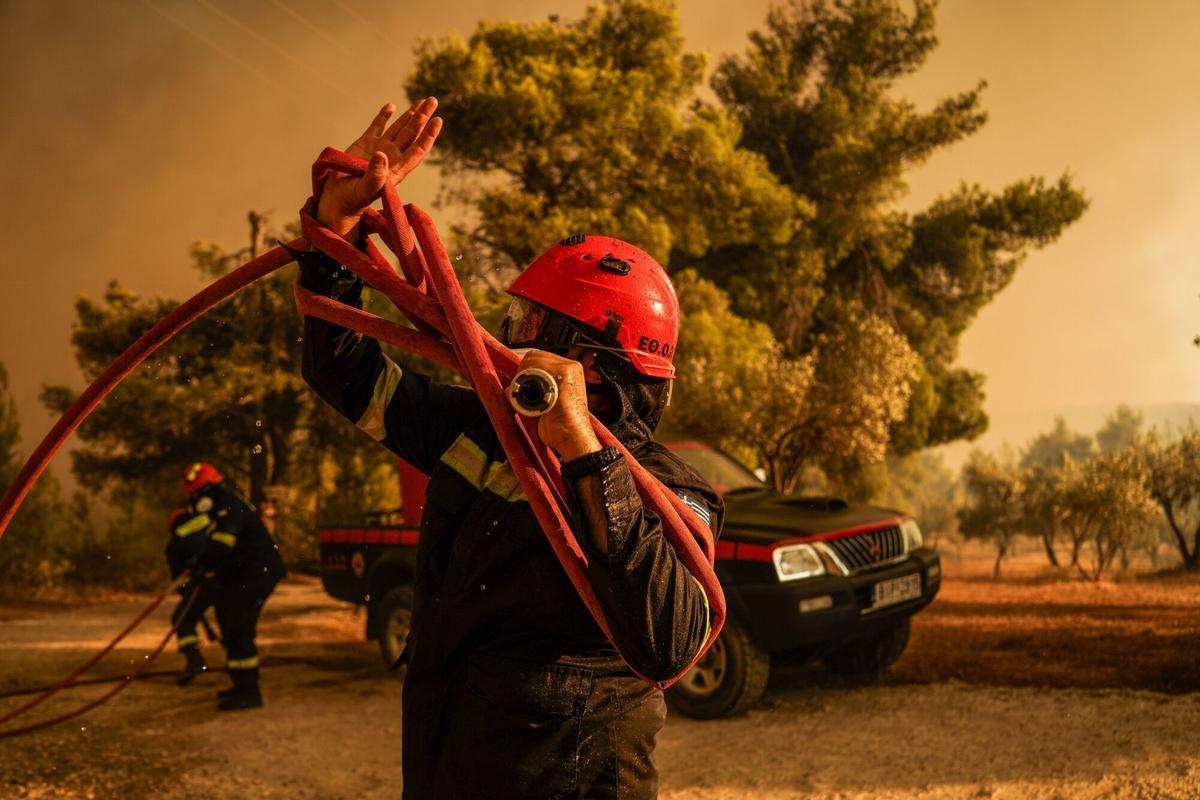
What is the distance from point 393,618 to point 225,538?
1.32 meters

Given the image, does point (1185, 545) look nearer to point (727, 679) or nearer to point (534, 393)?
point (727, 679)

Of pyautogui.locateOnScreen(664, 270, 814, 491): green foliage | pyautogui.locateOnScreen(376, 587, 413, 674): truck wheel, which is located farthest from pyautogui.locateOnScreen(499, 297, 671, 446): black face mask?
pyautogui.locateOnScreen(664, 270, 814, 491): green foliage

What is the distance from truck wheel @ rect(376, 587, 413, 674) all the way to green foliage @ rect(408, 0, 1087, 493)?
14.6ft

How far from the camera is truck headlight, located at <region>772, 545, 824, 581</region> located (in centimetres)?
629

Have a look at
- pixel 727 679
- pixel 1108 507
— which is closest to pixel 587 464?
pixel 727 679

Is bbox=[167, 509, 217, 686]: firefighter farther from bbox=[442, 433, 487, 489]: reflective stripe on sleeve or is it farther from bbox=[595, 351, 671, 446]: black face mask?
bbox=[595, 351, 671, 446]: black face mask

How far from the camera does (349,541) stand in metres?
8.22

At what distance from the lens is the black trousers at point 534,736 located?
2.00m

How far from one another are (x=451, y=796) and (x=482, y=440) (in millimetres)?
707

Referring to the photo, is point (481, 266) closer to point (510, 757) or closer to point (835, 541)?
point (835, 541)

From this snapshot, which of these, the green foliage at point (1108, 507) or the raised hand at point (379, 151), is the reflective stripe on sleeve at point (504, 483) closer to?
the raised hand at point (379, 151)

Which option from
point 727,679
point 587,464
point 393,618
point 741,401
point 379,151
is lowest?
point 727,679

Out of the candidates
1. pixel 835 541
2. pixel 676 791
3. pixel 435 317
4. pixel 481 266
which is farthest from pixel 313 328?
pixel 481 266

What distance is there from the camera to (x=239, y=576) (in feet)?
24.7
